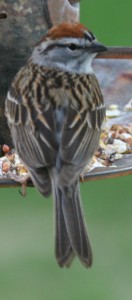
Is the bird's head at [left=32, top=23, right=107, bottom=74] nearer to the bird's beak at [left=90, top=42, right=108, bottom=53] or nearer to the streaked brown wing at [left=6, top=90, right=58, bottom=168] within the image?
the bird's beak at [left=90, top=42, right=108, bottom=53]

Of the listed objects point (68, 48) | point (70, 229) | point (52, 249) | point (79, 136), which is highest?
point (68, 48)

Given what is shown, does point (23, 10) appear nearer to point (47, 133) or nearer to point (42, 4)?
point (42, 4)

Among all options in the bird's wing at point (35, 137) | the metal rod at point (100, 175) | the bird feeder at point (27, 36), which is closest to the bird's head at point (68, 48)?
the bird feeder at point (27, 36)

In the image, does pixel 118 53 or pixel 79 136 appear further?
pixel 118 53

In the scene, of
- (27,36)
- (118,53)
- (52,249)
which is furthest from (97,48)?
(52,249)

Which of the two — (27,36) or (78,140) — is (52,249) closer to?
(27,36)

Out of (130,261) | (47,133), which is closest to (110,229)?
(130,261)

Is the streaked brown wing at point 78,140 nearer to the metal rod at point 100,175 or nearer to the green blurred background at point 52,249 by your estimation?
the metal rod at point 100,175
